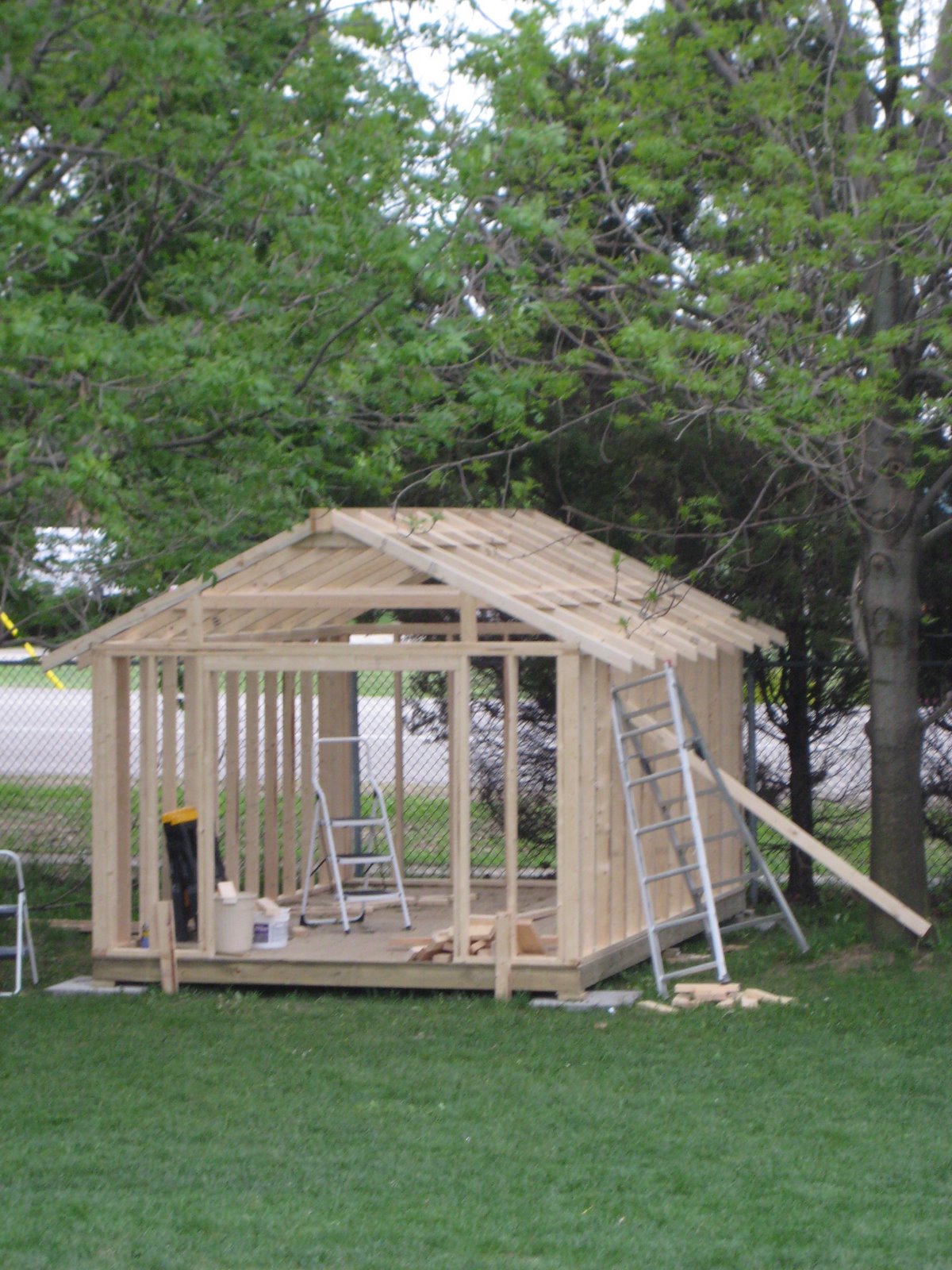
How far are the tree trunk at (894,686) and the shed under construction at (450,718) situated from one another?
86 cm

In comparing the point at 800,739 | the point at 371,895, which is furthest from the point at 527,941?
the point at 800,739

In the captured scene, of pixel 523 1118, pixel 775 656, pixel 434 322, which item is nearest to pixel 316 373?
pixel 434 322

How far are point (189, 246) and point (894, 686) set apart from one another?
544 centimetres

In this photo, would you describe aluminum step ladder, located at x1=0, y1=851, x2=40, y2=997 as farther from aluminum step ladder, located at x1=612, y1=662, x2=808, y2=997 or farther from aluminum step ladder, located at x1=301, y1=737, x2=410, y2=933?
aluminum step ladder, located at x1=612, y1=662, x2=808, y2=997

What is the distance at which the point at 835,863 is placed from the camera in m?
9.73

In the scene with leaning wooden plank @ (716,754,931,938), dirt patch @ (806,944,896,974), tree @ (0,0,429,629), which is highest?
tree @ (0,0,429,629)

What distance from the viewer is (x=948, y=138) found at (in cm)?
987

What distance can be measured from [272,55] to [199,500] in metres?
2.34

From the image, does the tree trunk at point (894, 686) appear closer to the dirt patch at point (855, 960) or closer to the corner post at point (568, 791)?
the dirt patch at point (855, 960)

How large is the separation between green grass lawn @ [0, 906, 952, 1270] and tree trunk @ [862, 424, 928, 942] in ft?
2.90

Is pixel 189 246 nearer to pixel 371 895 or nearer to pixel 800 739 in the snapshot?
pixel 371 895

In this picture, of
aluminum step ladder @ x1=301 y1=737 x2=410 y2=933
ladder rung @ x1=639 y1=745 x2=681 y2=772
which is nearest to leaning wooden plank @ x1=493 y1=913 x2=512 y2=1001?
ladder rung @ x1=639 y1=745 x2=681 y2=772

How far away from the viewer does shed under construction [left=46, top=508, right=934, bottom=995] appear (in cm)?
935

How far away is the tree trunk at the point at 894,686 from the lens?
34.0 ft
